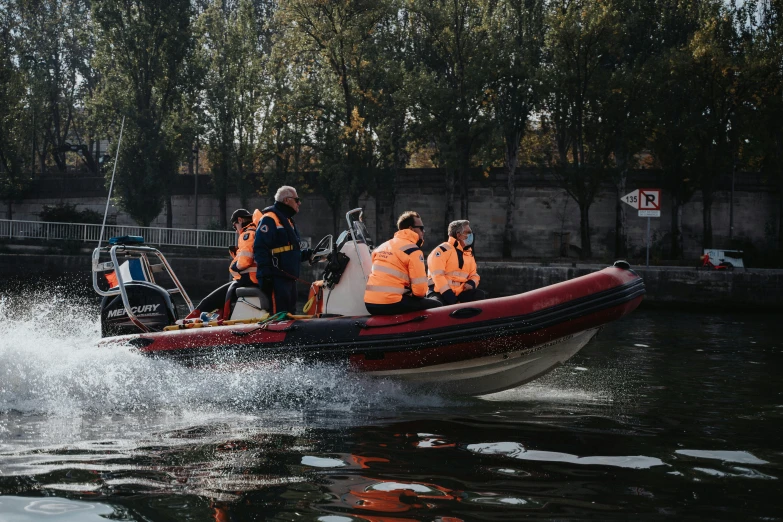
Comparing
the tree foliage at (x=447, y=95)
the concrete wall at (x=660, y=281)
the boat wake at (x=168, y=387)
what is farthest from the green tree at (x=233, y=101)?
the boat wake at (x=168, y=387)

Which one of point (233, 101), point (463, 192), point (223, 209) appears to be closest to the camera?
point (463, 192)

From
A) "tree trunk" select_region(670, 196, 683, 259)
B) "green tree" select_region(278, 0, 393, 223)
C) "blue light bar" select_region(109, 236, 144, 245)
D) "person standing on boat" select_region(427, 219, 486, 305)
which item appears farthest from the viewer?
"tree trunk" select_region(670, 196, 683, 259)

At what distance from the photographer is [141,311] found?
8.11m

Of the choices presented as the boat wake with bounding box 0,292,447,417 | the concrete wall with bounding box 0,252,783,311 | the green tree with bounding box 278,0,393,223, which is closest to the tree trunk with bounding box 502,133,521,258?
the green tree with bounding box 278,0,393,223

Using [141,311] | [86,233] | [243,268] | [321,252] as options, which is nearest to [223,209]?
[86,233]

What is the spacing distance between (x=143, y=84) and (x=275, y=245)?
23624 millimetres

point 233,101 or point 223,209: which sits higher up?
point 233,101

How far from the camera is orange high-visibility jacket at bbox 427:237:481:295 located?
8.02 m

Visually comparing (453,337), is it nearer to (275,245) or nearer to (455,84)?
(275,245)

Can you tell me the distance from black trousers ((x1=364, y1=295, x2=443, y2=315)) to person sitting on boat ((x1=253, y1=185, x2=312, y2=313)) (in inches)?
34.9

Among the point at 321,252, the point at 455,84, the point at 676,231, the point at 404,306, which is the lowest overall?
the point at 404,306

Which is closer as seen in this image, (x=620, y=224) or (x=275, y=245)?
(x=275, y=245)

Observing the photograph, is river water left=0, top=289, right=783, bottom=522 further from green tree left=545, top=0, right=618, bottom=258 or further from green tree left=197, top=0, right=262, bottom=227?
green tree left=197, top=0, right=262, bottom=227

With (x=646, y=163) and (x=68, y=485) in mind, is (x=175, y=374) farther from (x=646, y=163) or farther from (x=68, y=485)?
(x=646, y=163)
